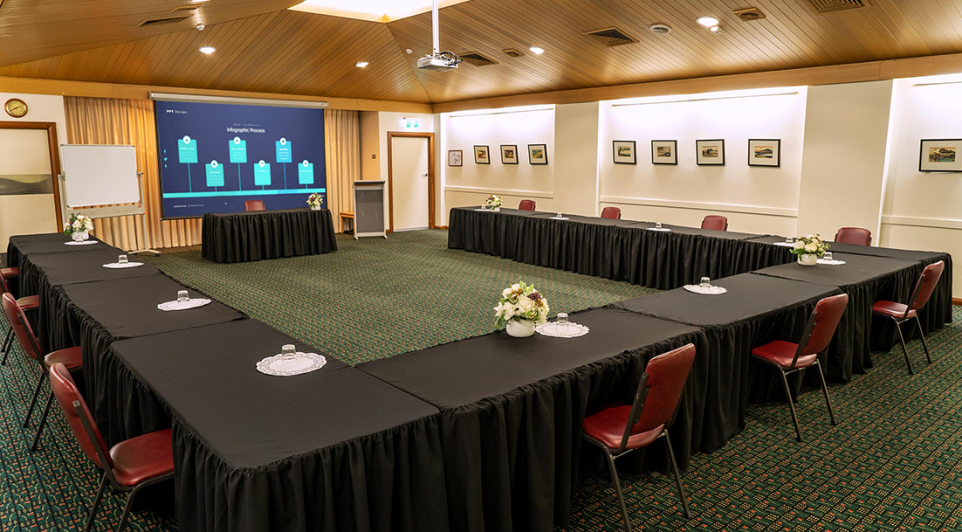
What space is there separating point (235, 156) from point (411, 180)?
370 centimetres

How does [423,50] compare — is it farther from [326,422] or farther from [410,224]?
[326,422]

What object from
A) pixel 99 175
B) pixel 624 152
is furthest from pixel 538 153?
pixel 99 175

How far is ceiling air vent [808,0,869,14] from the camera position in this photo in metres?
5.75

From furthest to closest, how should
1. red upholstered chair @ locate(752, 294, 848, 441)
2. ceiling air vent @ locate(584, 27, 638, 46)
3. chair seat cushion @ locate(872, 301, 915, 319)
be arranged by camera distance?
ceiling air vent @ locate(584, 27, 638, 46)
chair seat cushion @ locate(872, 301, 915, 319)
red upholstered chair @ locate(752, 294, 848, 441)

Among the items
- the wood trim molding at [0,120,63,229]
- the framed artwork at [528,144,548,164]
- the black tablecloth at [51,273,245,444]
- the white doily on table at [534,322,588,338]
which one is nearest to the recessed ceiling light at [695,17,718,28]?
the framed artwork at [528,144,548,164]

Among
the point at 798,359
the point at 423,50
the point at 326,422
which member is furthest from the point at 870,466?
the point at 423,50

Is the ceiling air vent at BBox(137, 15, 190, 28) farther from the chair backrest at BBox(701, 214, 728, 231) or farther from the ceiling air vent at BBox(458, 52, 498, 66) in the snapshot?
the chair backrest at BBox(701, 214, 728, 231)

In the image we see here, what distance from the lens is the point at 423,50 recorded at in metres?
9.64

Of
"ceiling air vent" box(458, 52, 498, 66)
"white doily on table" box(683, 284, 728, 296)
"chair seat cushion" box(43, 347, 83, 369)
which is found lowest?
"chair seat cushion" box(43, 347, 83, 369)

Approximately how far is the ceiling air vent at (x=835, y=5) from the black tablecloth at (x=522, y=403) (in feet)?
14.9

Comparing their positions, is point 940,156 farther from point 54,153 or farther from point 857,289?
point 54,153

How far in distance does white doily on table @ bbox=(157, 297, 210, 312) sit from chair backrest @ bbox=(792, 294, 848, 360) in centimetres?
348

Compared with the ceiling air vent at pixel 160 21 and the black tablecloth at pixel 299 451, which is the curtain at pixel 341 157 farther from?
the black tablecloth at pixel 299 451

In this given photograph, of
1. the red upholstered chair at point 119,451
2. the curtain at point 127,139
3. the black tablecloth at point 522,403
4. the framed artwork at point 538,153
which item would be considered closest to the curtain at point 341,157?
the curtain at point 127,139
